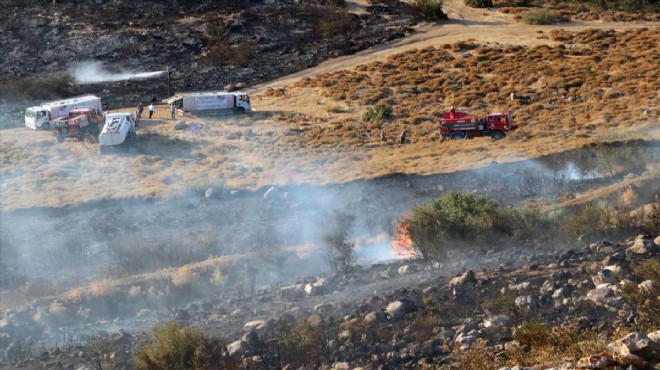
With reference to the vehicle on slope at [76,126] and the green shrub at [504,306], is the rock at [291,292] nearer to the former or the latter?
the green shrub at [504,306]

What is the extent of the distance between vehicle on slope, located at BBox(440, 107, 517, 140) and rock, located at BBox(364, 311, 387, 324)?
2343 cm

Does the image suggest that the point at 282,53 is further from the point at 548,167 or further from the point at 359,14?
the point at 548,167

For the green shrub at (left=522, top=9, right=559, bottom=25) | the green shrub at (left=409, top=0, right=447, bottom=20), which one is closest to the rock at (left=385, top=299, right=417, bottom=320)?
the green shrub at (left=522, top=9, right=559, bottom=25)

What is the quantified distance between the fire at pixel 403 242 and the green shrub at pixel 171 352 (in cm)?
1108

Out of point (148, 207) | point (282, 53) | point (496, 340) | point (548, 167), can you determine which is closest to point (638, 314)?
point (496, 340)

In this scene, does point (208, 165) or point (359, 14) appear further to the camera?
point (359, 14)

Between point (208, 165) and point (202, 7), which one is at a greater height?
point (202, 7)

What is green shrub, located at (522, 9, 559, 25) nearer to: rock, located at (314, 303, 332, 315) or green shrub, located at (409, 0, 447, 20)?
green shrub, located at (409, 0, 447, 20)

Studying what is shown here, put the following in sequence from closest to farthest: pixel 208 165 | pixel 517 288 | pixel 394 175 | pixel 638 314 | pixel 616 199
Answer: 1. pixel 638 314
2. pixel 517 288
3. pixel 616 199
4. pixel 394 175
5. pixel 208 165

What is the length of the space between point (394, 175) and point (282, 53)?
3123 cm

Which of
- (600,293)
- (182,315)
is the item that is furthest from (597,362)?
(182,315)

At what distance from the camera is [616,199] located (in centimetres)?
3350

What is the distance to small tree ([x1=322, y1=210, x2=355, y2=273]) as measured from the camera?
3036cm

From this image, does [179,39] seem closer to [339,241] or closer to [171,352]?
[339,241]
